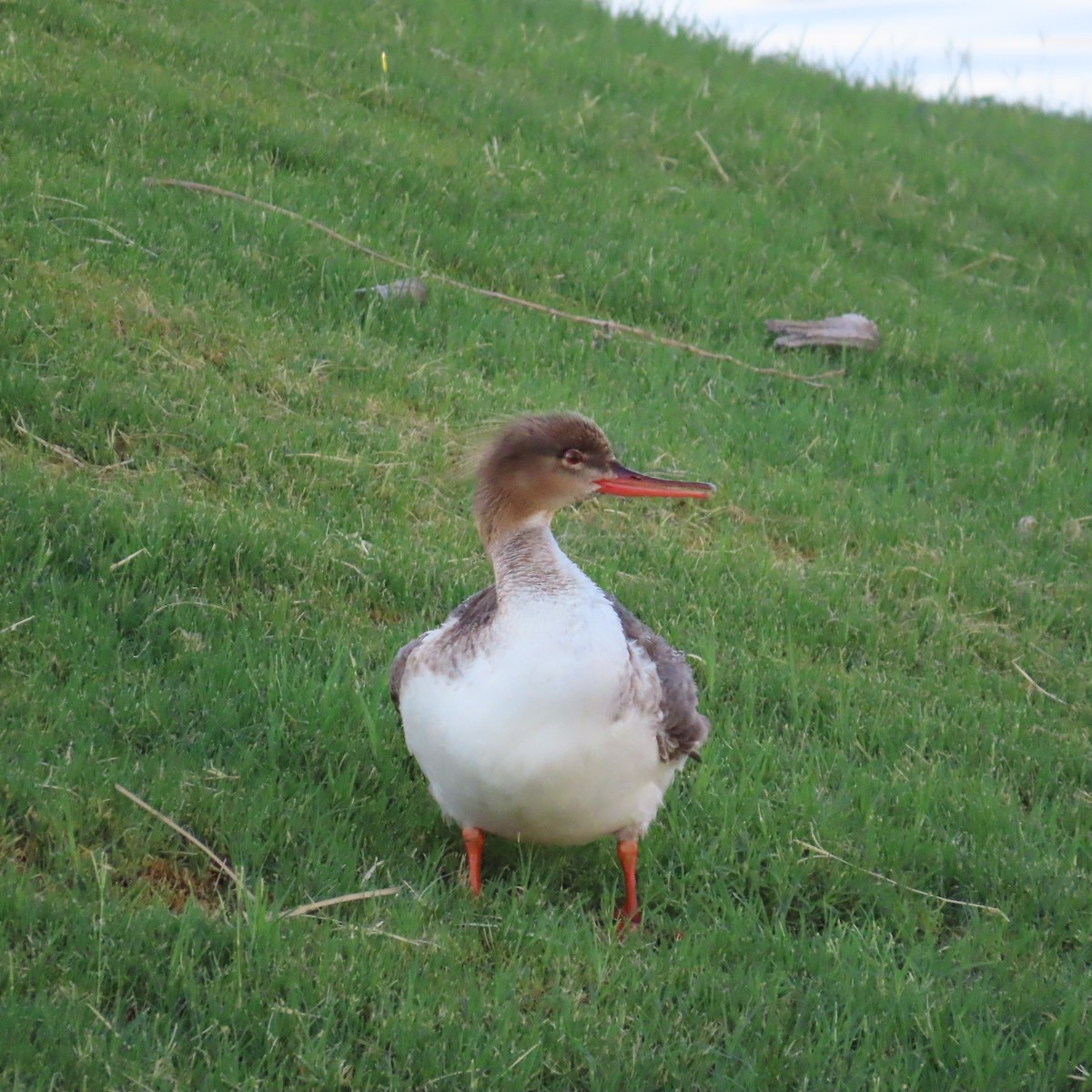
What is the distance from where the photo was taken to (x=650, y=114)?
12.4m

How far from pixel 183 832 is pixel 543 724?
3.83 ft

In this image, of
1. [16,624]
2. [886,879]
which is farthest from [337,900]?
[886,879]

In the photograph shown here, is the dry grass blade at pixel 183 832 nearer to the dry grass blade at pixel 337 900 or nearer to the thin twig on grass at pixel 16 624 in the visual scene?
the dry grass blade at pixel 337 900

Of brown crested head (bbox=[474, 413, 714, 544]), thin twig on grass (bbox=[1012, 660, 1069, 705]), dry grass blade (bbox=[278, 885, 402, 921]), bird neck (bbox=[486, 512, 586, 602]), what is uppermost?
brown crested head (bbox=[474, 413, 714, 544])

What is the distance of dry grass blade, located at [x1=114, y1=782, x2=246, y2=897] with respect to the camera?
4344 millimetres

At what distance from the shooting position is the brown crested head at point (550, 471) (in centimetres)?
486

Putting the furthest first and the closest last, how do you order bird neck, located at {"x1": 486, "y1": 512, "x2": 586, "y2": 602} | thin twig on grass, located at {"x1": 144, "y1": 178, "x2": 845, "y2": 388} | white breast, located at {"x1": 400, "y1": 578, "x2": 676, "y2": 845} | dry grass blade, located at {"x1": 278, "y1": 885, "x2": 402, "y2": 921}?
thin twig on grass, located at {"x1": 144, "y1": 178, "x2": 845, "y2": 388} → bird neck, located at {"x1": 486, "y1": 512, "x2": 586, "y2": 602} → white breast, located at {"x1": 400, "y1": 578, "x2": 676, "y2": 845} → dry grass blade, located at {"x1": 278, "y1": 885, "x2": 402, "y2": 921}

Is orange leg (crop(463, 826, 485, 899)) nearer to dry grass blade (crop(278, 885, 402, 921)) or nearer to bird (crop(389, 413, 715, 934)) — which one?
bird (crop(389, 413, 715, 934))

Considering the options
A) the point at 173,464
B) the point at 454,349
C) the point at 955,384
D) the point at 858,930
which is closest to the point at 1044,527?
the point at 955,384

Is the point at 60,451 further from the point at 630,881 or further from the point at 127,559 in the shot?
the point at 630,881

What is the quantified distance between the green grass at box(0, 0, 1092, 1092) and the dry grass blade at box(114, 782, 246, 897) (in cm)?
5

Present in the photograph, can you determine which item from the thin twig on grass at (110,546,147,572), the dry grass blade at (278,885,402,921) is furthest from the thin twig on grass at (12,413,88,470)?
the dry grass blade at (278,885,402,921)

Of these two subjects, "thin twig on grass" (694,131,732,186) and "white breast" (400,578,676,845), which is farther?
"thin twig on grass" (694,131,732,186)

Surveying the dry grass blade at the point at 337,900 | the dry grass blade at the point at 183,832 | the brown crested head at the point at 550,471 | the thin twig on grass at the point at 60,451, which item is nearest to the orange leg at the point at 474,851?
the dry grass blade at the point at 337,900
